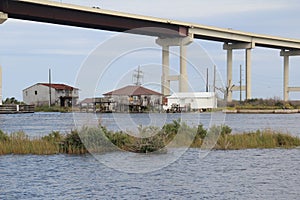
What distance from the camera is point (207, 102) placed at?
284 feet

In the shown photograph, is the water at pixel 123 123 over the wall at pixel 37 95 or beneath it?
beneath

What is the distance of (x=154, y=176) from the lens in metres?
21.1

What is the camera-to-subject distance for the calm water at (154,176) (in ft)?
58.4

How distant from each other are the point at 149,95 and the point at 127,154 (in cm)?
5195

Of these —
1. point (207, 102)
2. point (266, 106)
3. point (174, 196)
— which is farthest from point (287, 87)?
point (174, 196)

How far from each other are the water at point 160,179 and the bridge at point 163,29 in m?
22.3

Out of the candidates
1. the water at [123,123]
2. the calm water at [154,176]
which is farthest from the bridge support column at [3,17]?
the calm water at [154,176]

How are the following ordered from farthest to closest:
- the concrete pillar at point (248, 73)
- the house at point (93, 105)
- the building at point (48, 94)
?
1. the building at point (48, 94)
2. the concrete pillar at point (248, 73)
3. the house at point (93, 105)

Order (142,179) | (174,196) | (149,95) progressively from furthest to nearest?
(149,95)
(142,179)
(174,196)

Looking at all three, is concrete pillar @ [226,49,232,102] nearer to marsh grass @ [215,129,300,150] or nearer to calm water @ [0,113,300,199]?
marsh grass @ [215,129,300,150]

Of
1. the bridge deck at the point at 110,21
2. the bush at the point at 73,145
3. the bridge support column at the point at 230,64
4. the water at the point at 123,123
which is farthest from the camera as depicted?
the bridge support column at the point at 230,64

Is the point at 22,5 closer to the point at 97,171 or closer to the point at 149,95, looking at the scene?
the point at 149,95

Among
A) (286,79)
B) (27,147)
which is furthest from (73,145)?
(286,79)

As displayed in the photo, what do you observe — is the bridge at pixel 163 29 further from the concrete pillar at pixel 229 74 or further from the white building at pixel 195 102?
the white building at pixel 195 102
